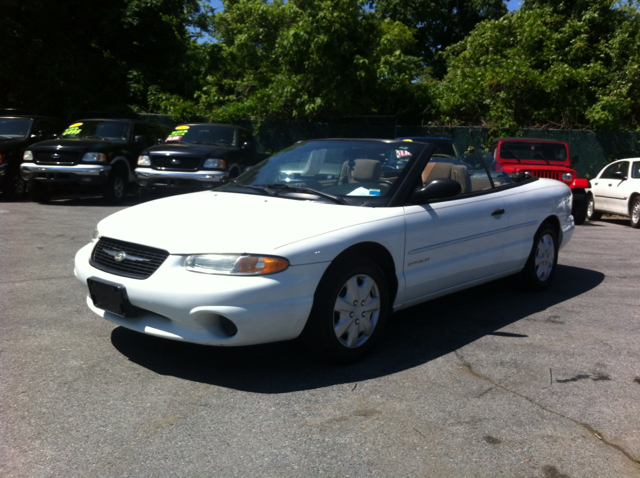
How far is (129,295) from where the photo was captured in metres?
4.08

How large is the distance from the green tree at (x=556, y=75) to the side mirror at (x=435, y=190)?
15.5 metres

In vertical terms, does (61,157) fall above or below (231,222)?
below

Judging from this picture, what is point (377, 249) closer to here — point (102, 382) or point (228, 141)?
point (102, 382)

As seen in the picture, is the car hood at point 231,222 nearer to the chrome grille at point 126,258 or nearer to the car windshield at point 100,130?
the chrome grille at point 126,258

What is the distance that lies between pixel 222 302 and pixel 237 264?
0.24 meters

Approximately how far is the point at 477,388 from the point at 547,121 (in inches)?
700

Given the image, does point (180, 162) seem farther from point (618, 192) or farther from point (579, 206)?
point (618, 192)

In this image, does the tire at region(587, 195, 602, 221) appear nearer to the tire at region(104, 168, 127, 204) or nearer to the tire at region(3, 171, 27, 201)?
the tire at region(104, 168, 127, 204)

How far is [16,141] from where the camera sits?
Result: 14156mm

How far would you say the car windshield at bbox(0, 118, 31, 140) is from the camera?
1463cm

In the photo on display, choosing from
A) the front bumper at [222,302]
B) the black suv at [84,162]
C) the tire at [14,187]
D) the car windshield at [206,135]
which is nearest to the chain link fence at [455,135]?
the car windshield at [206,135]

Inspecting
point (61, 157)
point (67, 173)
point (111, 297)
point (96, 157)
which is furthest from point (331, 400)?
point (61, 157)

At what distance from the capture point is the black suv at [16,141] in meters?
13.8

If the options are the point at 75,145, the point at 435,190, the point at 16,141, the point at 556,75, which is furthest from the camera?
the point at 556,75
